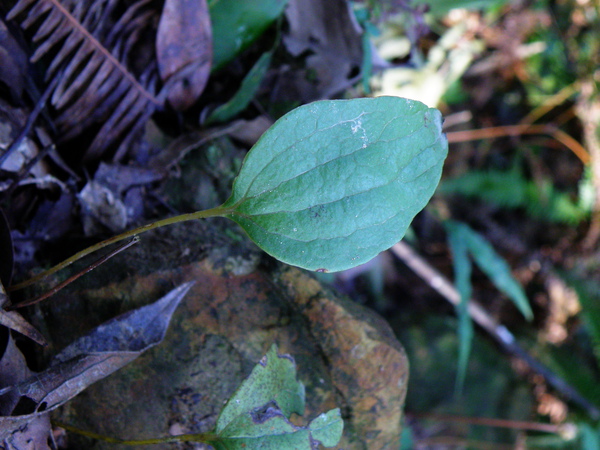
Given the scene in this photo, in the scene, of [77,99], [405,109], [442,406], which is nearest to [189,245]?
[77,99]

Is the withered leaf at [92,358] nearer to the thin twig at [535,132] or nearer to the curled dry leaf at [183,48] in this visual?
the curled dry leaf at [183,48]

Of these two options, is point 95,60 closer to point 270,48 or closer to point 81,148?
point 81,148

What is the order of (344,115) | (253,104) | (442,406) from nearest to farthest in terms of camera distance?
1. (344,115)
2. (253,104)
3. (442,406)

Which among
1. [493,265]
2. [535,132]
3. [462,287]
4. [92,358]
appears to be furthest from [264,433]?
[535,132]

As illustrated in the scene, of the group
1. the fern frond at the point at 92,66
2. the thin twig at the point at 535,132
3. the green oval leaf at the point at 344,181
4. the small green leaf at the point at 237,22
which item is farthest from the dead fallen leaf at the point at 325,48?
the thin twig at the point at 535,132

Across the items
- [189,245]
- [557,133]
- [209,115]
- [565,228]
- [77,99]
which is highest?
[77,99]

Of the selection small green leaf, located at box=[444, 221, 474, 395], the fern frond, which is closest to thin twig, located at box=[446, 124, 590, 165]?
small green leaf, located at box=[444, 221, 474, 395]
